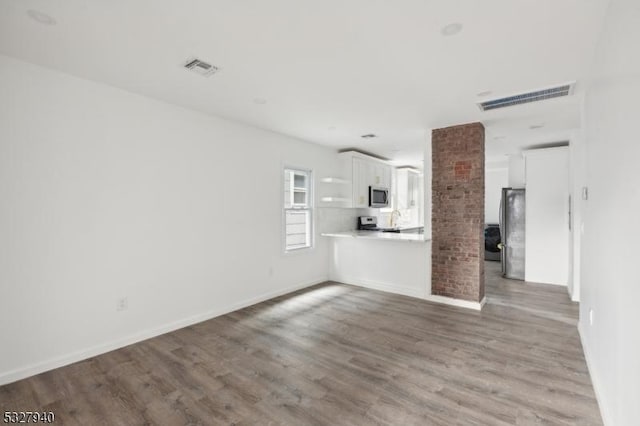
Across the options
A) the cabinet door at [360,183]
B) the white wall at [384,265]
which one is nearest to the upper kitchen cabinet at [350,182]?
the cabinet door at [360,183]

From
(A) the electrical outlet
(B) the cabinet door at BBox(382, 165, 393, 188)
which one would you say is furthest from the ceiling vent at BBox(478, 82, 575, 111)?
(A) the electrical outlet

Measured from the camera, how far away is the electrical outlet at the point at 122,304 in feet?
9.87

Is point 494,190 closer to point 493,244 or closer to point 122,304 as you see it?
point 493,244

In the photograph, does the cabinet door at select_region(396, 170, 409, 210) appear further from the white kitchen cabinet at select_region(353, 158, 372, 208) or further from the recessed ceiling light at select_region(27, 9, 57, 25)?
the recessed ceiling light at select_region(27, 9, 57, 25)

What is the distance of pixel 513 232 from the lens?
5.88 metres

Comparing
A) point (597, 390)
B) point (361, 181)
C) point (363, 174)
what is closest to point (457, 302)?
point (597, 390)

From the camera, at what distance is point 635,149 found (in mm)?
1320

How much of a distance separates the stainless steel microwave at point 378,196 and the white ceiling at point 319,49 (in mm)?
2909

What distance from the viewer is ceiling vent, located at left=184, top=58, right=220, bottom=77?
2455 mm

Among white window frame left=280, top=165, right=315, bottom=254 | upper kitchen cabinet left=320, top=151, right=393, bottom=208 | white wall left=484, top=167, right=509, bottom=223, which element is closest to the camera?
white window frame left=280, top=165, right=315, bottom=254

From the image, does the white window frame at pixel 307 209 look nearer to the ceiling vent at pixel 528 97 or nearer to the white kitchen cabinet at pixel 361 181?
the white kitchen cabinet at pixel 361 181

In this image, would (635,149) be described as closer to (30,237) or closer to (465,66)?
(465,66)

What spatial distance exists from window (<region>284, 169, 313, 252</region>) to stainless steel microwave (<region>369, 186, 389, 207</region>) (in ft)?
5.45

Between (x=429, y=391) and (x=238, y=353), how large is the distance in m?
1.69
